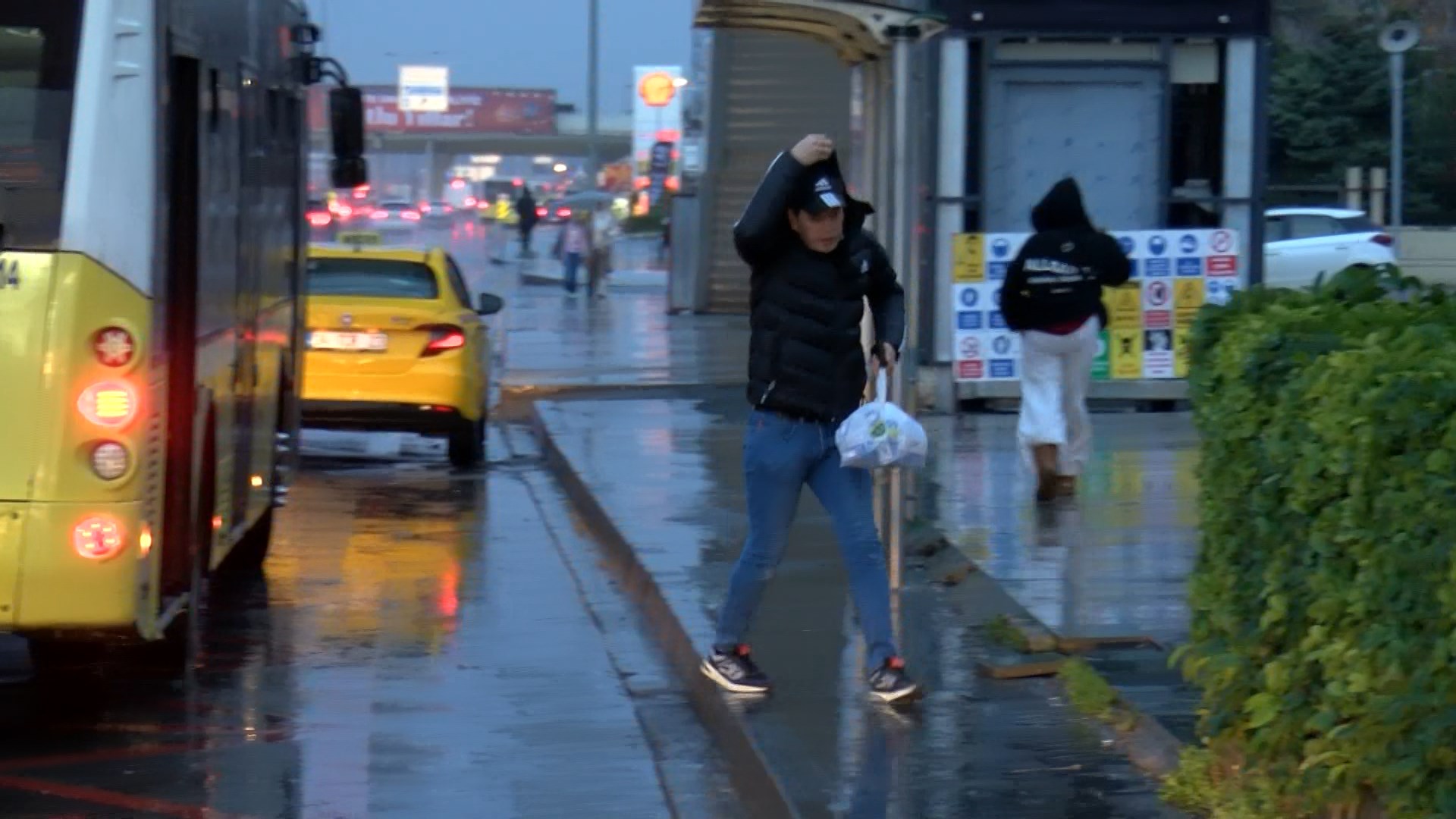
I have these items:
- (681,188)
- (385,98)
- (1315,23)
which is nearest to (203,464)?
(681,188)

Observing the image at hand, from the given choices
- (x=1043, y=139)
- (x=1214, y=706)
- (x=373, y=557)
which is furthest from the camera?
(x=1043, y=139)

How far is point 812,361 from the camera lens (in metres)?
7.46

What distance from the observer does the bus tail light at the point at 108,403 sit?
23.1 ft

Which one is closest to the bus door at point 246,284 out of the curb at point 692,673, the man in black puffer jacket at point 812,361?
the curb at point 692,673

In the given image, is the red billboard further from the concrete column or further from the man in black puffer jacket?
the man in black puffer jacket

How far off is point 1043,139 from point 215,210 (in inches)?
376

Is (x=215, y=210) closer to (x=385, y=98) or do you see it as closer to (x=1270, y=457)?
(x=1270, y=457)

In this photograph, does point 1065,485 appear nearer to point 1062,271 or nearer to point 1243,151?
point 1062,271

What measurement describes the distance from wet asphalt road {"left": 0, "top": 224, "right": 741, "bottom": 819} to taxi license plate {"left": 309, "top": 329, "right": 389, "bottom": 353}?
142 inches

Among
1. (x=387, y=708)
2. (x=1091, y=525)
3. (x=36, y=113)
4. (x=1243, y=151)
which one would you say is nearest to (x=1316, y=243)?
(x=1243, y=151)

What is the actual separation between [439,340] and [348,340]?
2.11ft

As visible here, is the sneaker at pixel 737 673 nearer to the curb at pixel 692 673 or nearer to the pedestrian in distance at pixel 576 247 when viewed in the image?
the curb at pixel 692 673

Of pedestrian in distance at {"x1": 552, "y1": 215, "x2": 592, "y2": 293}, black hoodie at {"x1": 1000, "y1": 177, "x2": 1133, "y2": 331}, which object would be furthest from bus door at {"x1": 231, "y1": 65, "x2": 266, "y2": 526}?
pedestrian in distance at {"x1": 552, "y1": 215, "x2": 592, "y2": 293}

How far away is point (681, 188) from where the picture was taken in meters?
38.8
